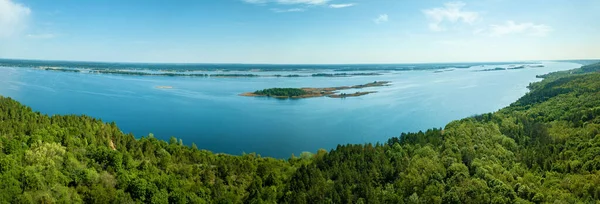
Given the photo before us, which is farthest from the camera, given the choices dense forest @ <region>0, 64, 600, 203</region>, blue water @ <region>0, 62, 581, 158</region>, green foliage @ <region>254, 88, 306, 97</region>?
green foliage @ <region>254, 88, 306, 97</region>

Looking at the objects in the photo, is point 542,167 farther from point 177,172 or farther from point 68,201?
point 68,201

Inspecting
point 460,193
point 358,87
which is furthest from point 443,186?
point 358,87

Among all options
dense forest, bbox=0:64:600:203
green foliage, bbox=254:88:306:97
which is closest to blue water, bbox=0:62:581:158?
green foliage, bbox=254:88:306:97

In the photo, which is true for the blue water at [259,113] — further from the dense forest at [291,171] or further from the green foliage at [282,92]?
the dense forest at [291,171]

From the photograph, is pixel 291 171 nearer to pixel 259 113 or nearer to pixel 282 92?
pixel 259 113

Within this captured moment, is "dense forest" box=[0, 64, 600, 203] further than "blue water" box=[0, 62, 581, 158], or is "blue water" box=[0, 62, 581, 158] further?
"blue water" box=[0, 62, 581, 158]

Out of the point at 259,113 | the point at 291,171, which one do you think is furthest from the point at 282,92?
the point at 291,171

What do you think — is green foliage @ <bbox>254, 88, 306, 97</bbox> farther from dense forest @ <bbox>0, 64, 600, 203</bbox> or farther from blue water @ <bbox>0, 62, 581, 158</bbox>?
dense forest @ <bbox>0, 64, 600, 203</bbox>

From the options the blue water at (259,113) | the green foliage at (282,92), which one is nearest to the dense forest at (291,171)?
the blue water at (259,113)
